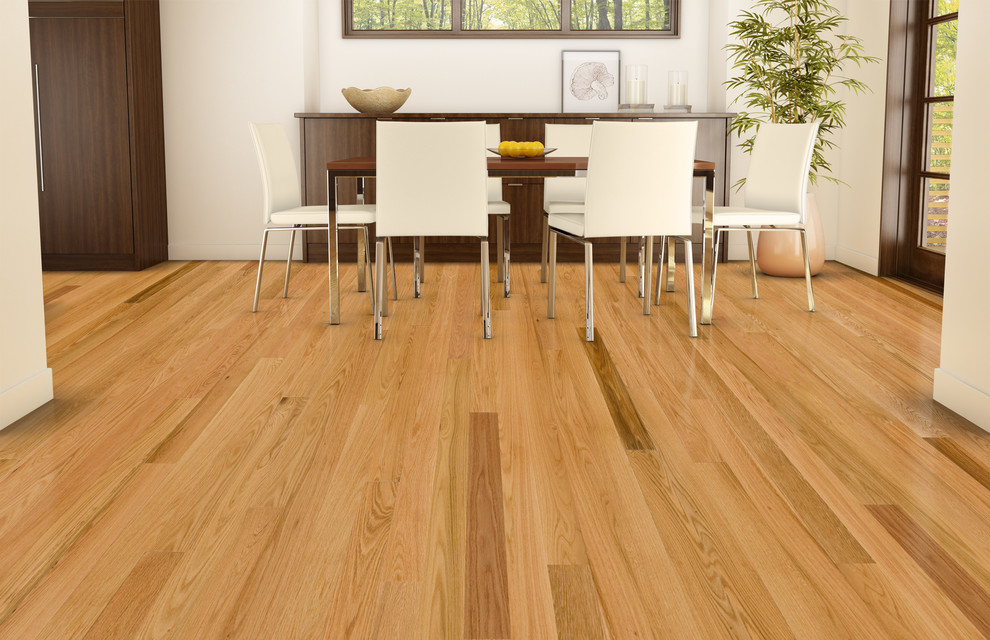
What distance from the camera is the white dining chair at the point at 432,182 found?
11.9 ft

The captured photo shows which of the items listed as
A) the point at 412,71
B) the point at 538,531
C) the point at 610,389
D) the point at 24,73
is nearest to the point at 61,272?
the point at 412,71

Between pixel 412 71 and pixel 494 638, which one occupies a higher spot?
pixel 412 71

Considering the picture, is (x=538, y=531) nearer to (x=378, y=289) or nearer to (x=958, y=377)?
(x=958, y=377)

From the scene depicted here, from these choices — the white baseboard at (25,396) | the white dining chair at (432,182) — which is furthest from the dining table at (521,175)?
the white baseboard at (25,396)

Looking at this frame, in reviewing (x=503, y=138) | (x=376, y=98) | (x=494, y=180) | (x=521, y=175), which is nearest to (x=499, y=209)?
(x=521, y=175)

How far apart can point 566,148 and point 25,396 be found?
3284 mm

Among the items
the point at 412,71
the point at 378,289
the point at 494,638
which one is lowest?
the point at 494,638

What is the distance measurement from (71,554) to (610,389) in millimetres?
1696

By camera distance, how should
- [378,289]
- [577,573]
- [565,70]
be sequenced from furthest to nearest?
1. [565,70]
2. [378,289]
3. [577,573]

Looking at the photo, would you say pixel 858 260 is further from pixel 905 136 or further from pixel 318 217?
pixel 318 217

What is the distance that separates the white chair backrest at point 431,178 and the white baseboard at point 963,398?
5.68 ft

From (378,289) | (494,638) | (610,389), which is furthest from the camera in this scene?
(378,289)

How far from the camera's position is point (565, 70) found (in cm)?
632

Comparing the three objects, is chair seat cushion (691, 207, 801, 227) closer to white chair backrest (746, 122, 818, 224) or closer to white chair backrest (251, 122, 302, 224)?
white chair backrest (746, 122, 818, 224)
